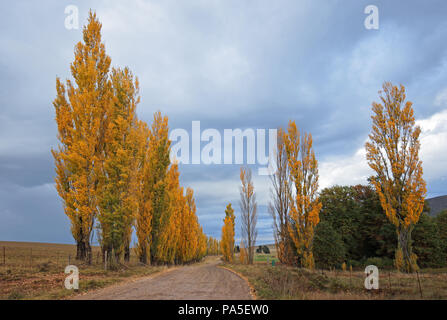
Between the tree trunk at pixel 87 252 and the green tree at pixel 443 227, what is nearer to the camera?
the tree trunk at pixel 87 252

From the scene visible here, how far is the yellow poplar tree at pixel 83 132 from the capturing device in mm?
18672

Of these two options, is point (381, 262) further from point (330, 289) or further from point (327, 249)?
point (330, 289)

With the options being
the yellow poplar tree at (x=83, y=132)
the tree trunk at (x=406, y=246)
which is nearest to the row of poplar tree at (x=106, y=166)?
the yellow poplar tree at (x=83, y=132)

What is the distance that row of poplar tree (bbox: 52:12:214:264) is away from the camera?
61.9 ft

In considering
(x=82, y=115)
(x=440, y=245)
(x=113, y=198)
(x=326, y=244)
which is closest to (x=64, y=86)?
(x=82, y=115)

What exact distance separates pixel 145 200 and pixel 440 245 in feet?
90.1

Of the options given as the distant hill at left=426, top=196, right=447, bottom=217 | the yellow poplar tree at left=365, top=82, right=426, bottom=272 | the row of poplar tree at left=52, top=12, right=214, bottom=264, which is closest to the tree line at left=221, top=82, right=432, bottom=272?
the yellow poplar tree at left=365, top=82, right=426, bottom=272

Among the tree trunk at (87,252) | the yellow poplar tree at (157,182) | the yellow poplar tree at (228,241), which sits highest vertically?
the yellow poplar tree at (157,182)

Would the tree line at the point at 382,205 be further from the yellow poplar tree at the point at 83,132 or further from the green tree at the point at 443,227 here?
the yellow poplar tree at the point at 83,132

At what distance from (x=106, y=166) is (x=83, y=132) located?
114 inches

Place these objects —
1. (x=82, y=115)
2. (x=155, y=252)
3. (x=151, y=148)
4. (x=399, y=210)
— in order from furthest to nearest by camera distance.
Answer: (x=151, y=148) → (x=155, y=252) → (x=399, y=210) → (x=82, y=115)

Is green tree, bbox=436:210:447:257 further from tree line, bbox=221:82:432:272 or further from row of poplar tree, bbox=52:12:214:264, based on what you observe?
row of poplar tree, bbox=52:12:214:264

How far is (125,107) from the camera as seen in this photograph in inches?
876
